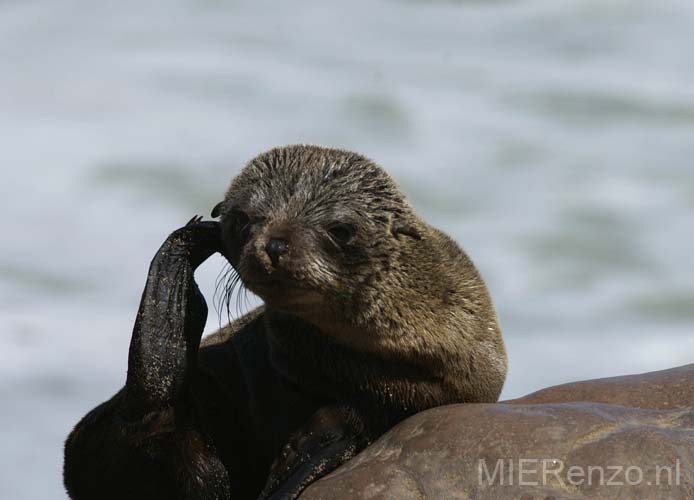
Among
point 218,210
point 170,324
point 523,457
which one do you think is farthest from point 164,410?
point 523,457

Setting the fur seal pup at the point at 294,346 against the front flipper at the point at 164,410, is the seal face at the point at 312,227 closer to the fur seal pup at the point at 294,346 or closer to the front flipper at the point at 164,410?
the fur seal pup at the point at 294,346

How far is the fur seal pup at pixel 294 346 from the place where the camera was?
875 centimetres

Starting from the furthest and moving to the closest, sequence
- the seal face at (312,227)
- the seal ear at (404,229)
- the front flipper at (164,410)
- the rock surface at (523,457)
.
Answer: the front flipper at (164,410)
the seal ear at (404,229)
the seal face at (312,227)
the rock surface at (523,457)

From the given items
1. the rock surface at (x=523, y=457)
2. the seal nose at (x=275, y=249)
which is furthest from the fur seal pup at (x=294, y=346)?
the rock surface at (x=523, y=457)

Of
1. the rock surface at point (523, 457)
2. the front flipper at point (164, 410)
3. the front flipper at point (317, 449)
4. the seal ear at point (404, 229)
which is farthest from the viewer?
the front flipper at point (164, 410)

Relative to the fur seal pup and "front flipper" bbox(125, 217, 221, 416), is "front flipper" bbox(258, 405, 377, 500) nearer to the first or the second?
the fur seal pup

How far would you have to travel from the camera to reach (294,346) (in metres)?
9.17

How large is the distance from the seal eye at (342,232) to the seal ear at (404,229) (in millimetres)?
429

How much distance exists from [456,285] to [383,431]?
117 centimetres

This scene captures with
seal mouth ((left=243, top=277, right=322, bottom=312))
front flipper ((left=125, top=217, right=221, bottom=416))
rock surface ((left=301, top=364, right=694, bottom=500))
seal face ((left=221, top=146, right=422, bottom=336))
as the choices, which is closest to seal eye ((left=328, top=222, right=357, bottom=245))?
seal face ((left=221, top=146, right=422, bottom=336))

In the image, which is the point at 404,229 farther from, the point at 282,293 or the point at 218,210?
the point at 218,210

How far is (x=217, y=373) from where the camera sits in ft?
32.9

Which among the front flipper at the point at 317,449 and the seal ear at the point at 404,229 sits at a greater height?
the seal ear at the point at 404,229

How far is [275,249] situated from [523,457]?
6.38 ft
